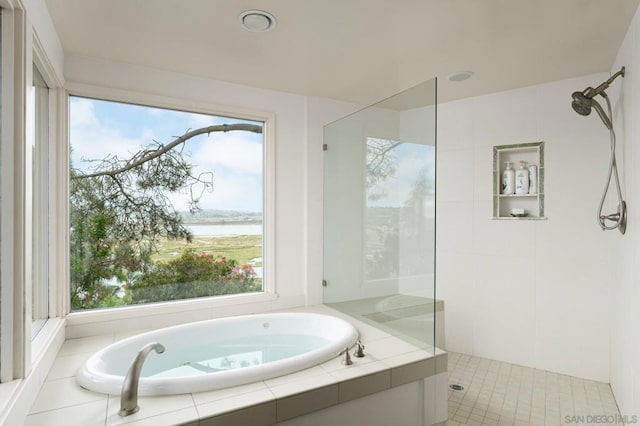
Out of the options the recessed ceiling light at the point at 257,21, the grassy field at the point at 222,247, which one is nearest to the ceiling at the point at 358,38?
the recessed ceiling light at the point at 257,21

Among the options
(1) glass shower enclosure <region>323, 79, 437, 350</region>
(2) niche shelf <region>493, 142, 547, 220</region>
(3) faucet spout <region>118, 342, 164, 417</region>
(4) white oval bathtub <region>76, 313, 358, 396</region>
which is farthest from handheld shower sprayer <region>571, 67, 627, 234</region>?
(3) faucet spout <region>118, 342, 164, 417</region>

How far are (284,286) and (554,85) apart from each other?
278 cm

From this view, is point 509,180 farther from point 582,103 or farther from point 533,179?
point 582,103

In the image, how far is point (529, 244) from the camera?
2.99m

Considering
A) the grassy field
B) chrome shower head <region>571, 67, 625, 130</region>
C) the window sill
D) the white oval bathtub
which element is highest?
chrome shower head <region>571, 67, 625, 130</region>

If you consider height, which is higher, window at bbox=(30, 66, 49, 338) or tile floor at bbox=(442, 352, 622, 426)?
window at bbox=(30, 66, 49, 338)

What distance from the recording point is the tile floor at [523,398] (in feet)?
7.42

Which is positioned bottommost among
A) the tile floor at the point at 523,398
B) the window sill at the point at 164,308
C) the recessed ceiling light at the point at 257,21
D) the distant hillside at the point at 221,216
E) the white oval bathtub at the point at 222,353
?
the tile floor at the point at 523,398

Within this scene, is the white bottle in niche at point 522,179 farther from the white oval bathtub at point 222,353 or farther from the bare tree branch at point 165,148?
the bare tree branch at point 165,148

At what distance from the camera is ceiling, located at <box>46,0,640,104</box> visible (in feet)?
6.10

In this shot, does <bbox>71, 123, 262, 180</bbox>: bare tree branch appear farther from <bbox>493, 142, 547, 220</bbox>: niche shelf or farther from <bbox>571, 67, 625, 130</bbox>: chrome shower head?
<bbox>571, 67, 625, 130</bbox>: chrome shower head

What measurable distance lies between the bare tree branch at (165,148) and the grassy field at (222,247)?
24.4 inches

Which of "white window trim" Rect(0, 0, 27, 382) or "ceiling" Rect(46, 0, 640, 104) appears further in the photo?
"ceiling" Rect(46, 0, 640, 104)

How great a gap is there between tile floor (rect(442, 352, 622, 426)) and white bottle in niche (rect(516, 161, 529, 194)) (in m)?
1.48
